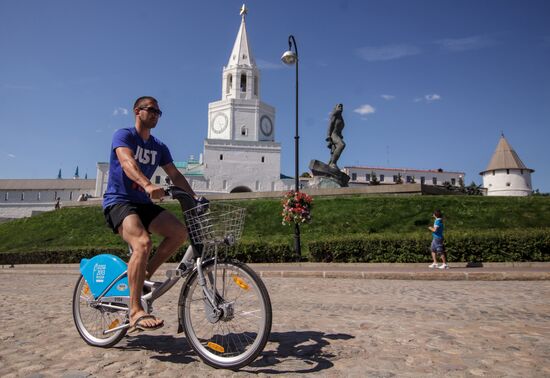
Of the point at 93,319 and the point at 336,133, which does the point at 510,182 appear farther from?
the point at 93,319

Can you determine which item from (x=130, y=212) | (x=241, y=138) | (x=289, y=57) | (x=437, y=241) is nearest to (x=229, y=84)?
(x=241, y=138)

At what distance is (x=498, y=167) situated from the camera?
68.4m

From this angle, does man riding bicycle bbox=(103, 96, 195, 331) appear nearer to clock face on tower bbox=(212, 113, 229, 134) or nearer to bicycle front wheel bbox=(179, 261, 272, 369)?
bicycle front wheel bbox=(179, 261, 272, 369)

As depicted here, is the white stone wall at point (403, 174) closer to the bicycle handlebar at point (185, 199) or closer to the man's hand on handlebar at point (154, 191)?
the bicycle handlebar at point (185, 199)

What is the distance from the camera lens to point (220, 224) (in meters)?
3.28

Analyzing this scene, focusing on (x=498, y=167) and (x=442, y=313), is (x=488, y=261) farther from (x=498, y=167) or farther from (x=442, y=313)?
(x=498, y=167)

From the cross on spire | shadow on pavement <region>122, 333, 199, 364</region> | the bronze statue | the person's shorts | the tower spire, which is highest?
the cross on spire

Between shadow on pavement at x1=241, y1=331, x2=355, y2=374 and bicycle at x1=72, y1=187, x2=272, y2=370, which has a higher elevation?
bicycle at x1=72, y1=187, x2=272, y2=370

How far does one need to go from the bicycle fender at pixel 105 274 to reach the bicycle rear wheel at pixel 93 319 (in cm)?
17

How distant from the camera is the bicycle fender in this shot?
382 cm

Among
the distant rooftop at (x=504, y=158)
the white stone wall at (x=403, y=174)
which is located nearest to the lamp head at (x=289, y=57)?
the distant rooftop at (x=504, y=158)

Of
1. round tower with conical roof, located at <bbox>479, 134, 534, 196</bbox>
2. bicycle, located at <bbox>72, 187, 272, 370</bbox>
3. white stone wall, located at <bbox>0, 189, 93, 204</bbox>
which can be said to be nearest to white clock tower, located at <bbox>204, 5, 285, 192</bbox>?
white stone wall, located at <bbox>0, 189, 93, 204</bbox>

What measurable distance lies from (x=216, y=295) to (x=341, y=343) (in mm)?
1316

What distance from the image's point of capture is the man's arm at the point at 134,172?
327cm
